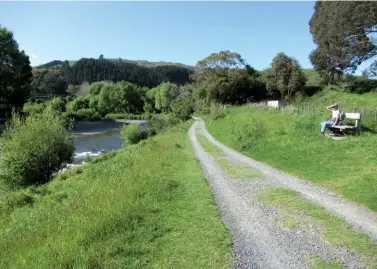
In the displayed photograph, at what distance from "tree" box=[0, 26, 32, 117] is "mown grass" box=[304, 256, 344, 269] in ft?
222

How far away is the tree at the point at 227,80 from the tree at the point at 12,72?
122ft

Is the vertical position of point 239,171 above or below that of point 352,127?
below

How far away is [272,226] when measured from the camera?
683 cm

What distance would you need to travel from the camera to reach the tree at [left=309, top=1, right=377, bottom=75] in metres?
28.4

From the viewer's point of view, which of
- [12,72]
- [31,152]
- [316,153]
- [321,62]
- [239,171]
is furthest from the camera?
[12,72]

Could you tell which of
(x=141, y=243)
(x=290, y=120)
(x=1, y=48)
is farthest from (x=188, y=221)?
(x=1, y=48)

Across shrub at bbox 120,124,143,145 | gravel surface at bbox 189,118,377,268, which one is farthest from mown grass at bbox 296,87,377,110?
gravel surface at bbox 189,118,377,268

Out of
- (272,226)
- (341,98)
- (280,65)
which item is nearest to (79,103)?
(280,65)

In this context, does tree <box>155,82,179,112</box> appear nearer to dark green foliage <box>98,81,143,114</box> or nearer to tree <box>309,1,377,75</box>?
dark green foliage <box>98,81,143,114</box>

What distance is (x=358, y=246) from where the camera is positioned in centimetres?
569

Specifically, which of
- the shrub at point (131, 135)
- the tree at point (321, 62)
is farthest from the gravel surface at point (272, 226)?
the tree at point (321, 62)

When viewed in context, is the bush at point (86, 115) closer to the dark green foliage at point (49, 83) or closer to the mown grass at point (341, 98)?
the mown grass at point (341, 98)

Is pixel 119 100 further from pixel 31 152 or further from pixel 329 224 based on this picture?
pixel 329 224

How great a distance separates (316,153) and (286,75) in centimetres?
3751
